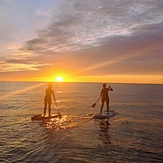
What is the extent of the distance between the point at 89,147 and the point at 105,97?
445 inches

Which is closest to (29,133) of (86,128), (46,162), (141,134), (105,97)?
(86,128)

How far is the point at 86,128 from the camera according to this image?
52.9 feet

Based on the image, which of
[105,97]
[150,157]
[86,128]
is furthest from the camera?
[105,97]

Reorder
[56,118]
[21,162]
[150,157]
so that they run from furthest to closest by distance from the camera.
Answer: [56,118] < [150,157] < [21,162]

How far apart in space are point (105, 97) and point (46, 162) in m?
14.0

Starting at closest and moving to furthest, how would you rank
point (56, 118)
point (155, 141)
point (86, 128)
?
point (155, 141)
point (86, 128)
point (56, 118)

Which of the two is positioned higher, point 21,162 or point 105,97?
point 105,97

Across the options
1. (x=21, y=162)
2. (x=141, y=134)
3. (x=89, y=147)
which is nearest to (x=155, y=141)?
(x=141, y=134)

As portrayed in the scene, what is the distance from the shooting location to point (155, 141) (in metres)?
12.8

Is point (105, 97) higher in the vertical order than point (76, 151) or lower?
higher

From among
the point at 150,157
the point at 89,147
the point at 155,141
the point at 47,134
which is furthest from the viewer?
the point at 47,134

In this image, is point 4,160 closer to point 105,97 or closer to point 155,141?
point 155,141

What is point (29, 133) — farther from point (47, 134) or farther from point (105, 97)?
point (105, 97)

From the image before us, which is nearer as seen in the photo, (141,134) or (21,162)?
(21,162)
